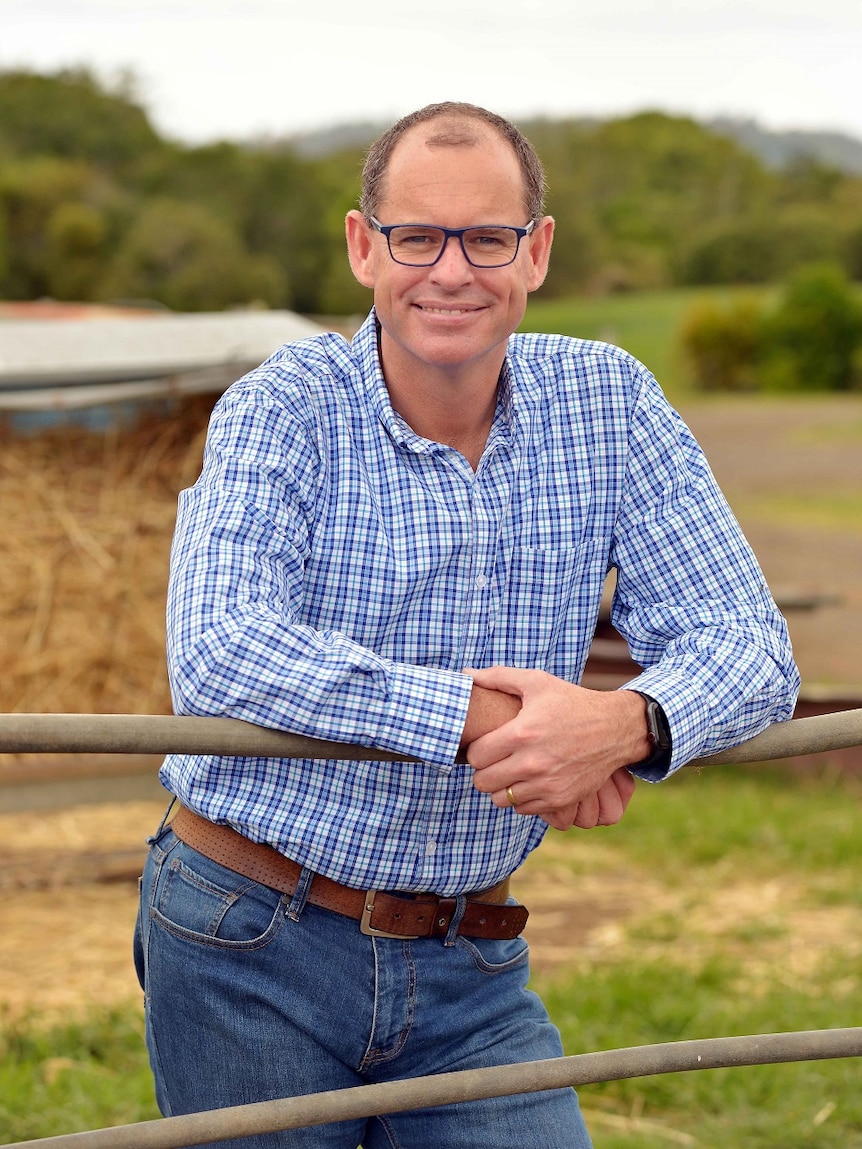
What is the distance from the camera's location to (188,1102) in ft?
6.48

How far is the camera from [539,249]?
6.94ft

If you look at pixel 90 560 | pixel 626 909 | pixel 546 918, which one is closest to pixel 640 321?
pixel 90 560

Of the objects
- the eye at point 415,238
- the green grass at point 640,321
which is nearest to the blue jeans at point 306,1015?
the eye at point 415,238

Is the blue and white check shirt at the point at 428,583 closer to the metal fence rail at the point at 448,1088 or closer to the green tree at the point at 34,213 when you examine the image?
the metal fence rail at the point at 448,1088

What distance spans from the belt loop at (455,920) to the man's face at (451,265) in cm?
70

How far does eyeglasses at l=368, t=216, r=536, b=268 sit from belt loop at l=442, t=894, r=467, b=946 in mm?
830

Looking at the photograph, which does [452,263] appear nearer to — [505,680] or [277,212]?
[505,680]

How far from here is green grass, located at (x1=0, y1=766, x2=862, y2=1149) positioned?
3.50m

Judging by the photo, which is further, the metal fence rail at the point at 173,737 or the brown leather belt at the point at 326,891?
the brown leather belt at the point at 326,891

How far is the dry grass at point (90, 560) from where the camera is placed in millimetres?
5863

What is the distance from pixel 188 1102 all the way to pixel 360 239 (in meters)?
1.18

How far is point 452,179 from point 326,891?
0.93 meters

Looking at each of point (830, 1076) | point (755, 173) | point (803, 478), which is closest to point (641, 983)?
point (830, 1076)

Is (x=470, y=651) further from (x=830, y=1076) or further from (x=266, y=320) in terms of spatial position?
(x=266, y=320)
